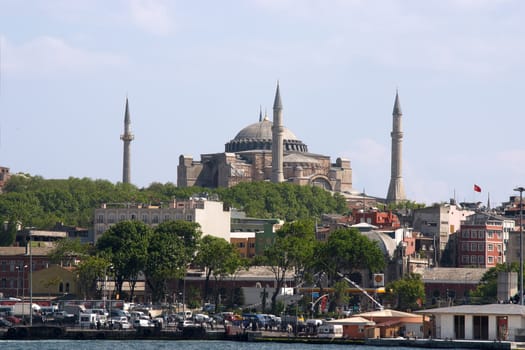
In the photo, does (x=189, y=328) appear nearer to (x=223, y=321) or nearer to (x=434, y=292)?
(x=223, y=321)

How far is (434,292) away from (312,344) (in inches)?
1643

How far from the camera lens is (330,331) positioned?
9944 cm

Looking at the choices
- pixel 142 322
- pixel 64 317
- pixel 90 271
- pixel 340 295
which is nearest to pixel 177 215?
pixel 90 271

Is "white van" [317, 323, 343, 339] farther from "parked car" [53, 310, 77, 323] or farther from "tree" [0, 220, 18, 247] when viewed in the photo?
"tree" [0, 220, 18, 247]

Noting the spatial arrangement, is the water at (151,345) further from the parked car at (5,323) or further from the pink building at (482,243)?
the pink building at (482,243)

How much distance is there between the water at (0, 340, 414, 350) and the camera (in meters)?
92.4

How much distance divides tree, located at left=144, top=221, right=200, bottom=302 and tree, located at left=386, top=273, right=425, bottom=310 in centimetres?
1714

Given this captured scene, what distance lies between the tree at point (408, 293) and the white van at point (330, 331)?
25503 mm

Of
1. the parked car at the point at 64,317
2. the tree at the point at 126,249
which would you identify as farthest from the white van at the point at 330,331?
the tree at the point at 126,249

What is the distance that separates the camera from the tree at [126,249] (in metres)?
135

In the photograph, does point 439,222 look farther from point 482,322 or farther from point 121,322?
point 482,322

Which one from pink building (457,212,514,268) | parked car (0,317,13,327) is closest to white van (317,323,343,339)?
parked car (0,317,13,327)

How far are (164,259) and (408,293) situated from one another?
778 inches

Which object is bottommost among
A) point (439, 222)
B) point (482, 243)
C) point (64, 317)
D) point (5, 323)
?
point (5, 323)
